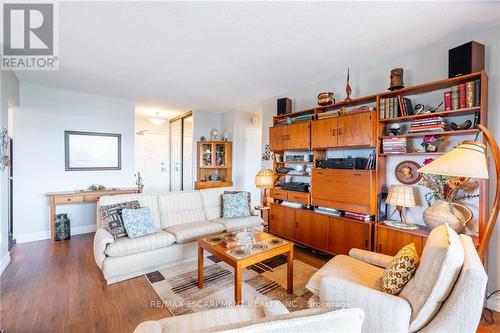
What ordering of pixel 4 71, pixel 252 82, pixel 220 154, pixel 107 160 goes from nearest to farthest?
pixel 4 71, pixel 252 82, pixel 107 160, pixel 220 154

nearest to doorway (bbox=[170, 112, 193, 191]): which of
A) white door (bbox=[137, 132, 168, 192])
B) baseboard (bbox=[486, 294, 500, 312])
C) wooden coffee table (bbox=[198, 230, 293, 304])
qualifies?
white door (bbox=[137, 132, 168, 192])

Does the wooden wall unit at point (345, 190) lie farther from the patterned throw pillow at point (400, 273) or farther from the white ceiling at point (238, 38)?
the white ceiling at point (238, 38)

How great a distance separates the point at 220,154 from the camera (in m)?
5.79

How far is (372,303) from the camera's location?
4.52 feet

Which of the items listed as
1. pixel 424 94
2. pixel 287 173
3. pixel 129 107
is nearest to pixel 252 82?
pixel 287 173

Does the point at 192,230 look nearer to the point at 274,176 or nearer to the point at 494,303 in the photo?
the point at 274,176

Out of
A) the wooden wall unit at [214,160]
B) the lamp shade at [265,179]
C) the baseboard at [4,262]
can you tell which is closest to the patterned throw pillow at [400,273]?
the lamp shade at [265,179]

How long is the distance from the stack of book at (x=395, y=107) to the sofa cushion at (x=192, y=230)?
2451 millimetres

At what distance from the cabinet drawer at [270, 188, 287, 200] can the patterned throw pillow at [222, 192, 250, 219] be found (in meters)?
0.53

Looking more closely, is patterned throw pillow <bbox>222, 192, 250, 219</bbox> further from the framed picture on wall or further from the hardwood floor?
the framed picture on wall

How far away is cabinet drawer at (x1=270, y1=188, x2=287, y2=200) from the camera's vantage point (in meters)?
3.81

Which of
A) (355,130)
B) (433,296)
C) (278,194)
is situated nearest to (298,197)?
(278,194)

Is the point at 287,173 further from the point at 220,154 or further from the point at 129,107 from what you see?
the point at 129,107

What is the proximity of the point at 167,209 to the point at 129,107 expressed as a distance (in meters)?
2.62
